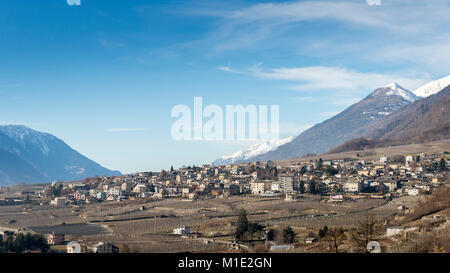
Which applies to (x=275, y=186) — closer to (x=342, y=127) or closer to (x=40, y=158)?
(x=40, y=158)

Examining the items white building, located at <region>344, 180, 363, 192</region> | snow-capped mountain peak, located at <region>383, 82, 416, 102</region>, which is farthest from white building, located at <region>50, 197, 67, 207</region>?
snow-capped mountain peak, located at <region>383, 82, 416, 102</region>

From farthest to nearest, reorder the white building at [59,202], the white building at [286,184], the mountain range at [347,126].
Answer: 1. the mountain range at [347,126]
2. the white building at [286,184]
3. the white building at [59,202]

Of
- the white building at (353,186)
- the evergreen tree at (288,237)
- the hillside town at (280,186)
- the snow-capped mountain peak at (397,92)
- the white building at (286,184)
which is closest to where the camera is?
the evergreen tree at (288,237)

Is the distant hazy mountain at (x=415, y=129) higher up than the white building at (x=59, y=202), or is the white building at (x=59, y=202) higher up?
the distant hazy mountain at (x=415, y=129)

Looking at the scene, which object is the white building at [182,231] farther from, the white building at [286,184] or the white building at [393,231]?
the white building at [286,184]

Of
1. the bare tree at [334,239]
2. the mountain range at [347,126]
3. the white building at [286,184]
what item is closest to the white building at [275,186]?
the white building at [286,184]
